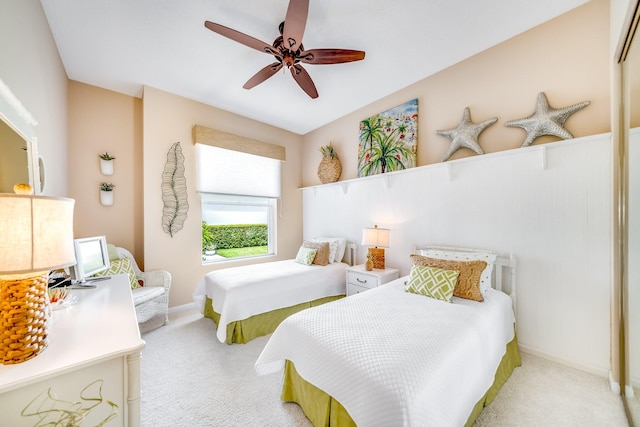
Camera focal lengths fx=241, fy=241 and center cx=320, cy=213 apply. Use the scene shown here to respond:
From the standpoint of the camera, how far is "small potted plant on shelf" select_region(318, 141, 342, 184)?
3.90 metres

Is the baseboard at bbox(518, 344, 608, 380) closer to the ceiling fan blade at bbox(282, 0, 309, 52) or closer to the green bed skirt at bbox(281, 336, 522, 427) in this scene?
the green bed skirt at bbox(281, 336, 522, 427)

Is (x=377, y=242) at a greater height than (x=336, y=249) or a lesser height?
greater

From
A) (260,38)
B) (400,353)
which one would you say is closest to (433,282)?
(400,353)

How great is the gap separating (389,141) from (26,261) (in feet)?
10.8

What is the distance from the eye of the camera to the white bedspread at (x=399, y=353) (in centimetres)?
104

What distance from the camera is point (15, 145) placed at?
4.26 feet

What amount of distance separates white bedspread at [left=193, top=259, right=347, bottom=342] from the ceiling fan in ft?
6.85

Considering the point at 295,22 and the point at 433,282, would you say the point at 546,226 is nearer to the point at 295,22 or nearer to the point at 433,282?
the point at 433,282

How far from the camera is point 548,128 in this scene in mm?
2027

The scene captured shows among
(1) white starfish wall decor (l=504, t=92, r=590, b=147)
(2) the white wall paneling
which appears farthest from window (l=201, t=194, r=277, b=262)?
(1) white starfish wall decor (l=504, t=92, r=590, b=147)

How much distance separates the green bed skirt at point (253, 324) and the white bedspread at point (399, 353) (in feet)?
2.24

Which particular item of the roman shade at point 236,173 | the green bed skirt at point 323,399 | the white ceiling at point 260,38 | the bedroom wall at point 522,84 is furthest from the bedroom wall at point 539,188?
the roman shade at point 236,173

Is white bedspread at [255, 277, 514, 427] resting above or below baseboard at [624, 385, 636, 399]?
above

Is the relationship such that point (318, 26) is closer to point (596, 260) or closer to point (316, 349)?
point (316, 349)
